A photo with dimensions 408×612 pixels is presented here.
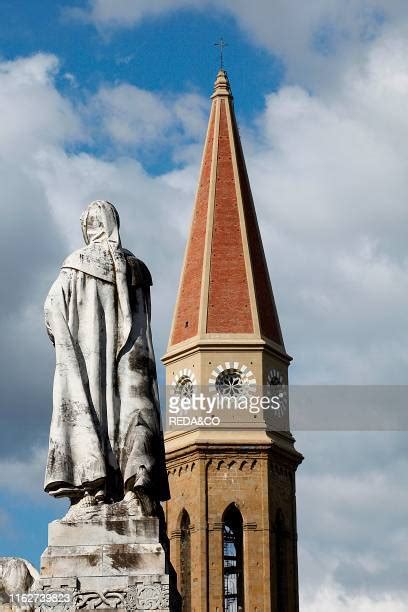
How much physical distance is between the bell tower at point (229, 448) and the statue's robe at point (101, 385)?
71910 mm

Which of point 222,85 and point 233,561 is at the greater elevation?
point 222,85

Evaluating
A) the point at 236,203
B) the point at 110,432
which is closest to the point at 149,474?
the point at 110,432

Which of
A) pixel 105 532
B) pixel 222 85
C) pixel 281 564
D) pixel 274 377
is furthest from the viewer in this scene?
pixel 222 85

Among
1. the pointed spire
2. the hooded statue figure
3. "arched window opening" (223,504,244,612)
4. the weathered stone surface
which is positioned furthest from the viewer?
the pointed spire

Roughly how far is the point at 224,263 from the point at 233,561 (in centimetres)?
1431

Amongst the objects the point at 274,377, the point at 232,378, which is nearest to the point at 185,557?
the point at 232,378

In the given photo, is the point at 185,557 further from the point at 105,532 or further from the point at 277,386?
the point at 105,532

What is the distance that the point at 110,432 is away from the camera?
13.8m

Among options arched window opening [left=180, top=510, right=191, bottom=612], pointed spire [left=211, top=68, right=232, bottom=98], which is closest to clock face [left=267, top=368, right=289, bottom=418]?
arched window opening [left=180, top=510, right=191, bottom=612]

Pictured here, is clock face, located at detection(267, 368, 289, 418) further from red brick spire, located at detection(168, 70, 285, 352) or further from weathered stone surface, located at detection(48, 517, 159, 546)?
weathered stone surface, located at detection(48, 517, 159, 546)

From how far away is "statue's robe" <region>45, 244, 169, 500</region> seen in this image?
13.7 metres

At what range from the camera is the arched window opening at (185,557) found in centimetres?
8719

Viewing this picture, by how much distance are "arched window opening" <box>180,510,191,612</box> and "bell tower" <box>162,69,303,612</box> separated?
0.24ft

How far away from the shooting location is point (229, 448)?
291 ft
